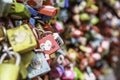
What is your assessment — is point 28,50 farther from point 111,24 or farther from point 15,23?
point 111,24

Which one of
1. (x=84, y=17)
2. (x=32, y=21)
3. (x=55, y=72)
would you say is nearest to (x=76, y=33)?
(x=84, y=17)

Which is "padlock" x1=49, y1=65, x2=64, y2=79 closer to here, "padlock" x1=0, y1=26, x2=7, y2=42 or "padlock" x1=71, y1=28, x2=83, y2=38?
"padlock" x1=0, y1=26, x2=7, y2=42

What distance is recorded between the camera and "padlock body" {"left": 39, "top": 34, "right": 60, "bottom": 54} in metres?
0.65

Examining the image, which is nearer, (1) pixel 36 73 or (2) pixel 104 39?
(1) pixel 36 73

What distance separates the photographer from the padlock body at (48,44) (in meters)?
0.65

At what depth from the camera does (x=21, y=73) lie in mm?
531

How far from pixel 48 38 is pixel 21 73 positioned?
0.14m

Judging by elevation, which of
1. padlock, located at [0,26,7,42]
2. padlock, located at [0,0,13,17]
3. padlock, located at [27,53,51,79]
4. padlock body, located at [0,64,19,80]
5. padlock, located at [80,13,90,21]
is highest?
padlock, located at [0,0,13,17]

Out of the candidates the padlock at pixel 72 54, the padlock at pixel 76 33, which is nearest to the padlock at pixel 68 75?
the padlock at pixel 72 54

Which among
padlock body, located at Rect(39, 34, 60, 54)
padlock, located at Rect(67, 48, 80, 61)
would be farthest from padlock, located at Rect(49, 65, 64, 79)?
padlock, located at Rect(67, 48, 80, 61)

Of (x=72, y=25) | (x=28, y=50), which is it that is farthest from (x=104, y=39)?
(x=28, y=50)

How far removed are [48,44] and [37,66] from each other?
6cm

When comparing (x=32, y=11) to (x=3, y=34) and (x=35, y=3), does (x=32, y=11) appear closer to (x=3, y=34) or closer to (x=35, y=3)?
(x=35, y=3)

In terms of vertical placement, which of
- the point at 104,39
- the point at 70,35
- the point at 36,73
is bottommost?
the point at 104,39
